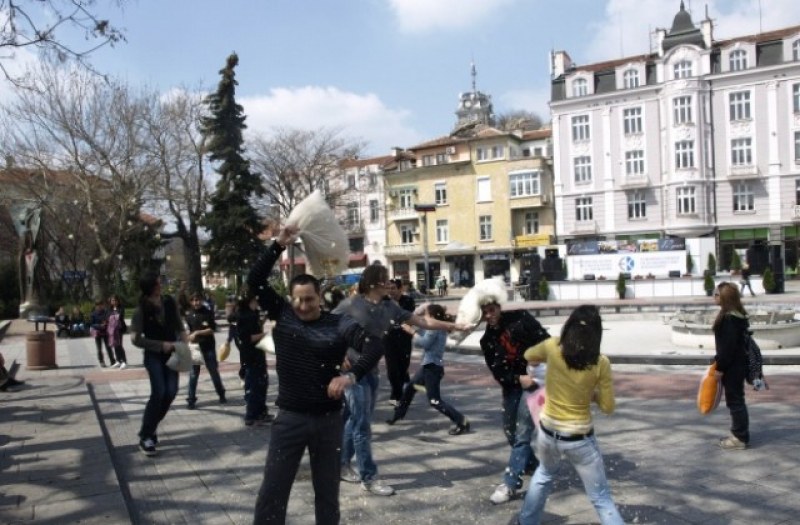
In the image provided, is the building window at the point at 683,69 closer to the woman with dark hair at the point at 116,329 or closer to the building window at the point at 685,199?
the building window at the point at 685,199

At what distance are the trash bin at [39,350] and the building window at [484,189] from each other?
4147 centimetres

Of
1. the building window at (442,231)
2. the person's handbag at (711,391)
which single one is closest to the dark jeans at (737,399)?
the person's handbag at (711,391)

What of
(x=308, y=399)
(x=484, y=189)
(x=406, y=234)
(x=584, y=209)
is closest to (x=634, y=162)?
(x=584, y=209)

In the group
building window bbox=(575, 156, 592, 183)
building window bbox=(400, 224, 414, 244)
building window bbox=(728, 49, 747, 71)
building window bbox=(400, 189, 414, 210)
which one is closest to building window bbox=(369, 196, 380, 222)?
building window bbox=(400, 189, 414, 210)

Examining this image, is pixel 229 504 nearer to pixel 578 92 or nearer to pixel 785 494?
pixel 785 494

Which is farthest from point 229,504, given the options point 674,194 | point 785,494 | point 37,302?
point 674,194

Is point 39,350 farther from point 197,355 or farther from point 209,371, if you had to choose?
point 209,371

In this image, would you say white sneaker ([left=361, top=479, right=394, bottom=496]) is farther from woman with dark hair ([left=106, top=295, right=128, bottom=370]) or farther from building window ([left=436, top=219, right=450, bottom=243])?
building window ([left=436, top=219, right=450, bottom=243])

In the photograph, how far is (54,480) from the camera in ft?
17.0

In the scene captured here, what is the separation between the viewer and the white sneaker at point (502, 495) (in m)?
4.98

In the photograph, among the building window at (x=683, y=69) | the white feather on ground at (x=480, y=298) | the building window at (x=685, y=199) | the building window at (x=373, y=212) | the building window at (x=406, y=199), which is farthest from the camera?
the building window at (x=373, y=212)

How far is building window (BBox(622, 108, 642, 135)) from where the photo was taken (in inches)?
1804

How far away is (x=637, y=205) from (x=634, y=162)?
9.77ft

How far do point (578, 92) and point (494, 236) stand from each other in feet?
40.6
